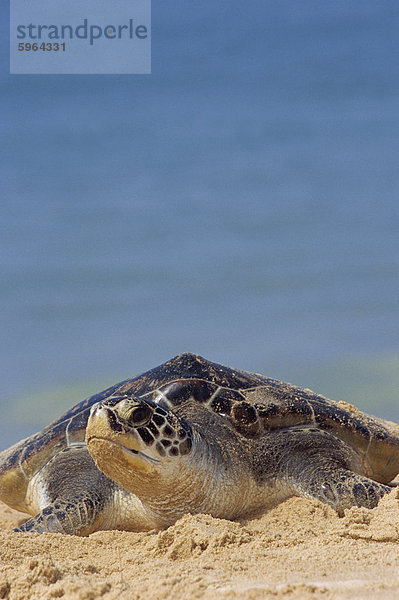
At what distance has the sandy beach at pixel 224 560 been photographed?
7.86 ft

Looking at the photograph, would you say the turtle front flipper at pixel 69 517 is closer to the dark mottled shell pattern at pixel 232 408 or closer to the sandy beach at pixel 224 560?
the sandy beach at pixel 224 560

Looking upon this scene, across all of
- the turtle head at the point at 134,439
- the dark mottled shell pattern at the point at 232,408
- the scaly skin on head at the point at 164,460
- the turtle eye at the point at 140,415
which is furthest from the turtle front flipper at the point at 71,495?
the turtle eye at the point at 140,415

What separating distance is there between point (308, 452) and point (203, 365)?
1.21 meters

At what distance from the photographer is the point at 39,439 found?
21.0ft

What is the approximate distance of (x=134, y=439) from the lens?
154 inches

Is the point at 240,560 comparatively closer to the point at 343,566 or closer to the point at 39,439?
the point at 343,566

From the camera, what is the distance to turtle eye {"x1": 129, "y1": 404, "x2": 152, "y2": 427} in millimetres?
3951

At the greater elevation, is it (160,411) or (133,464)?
(160,411)

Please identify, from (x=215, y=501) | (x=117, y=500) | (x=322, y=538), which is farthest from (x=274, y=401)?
(x=322, y=538)

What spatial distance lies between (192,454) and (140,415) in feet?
1.80

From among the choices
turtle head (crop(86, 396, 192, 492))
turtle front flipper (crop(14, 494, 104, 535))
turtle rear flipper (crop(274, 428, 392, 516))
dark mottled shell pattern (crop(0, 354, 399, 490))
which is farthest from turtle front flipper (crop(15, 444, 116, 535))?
turtle rear flipper (crop(274, 428, 392, 516))

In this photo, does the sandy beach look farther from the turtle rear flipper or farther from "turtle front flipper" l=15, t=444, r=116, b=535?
"turtle front flipper" l=15, t=444, r=116, b=535

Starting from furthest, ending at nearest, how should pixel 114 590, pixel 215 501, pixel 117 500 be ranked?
pixel 117 500 → pixel 215 501 → pixel 114 590

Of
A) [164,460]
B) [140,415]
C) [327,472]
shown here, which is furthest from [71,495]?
[327,472]
